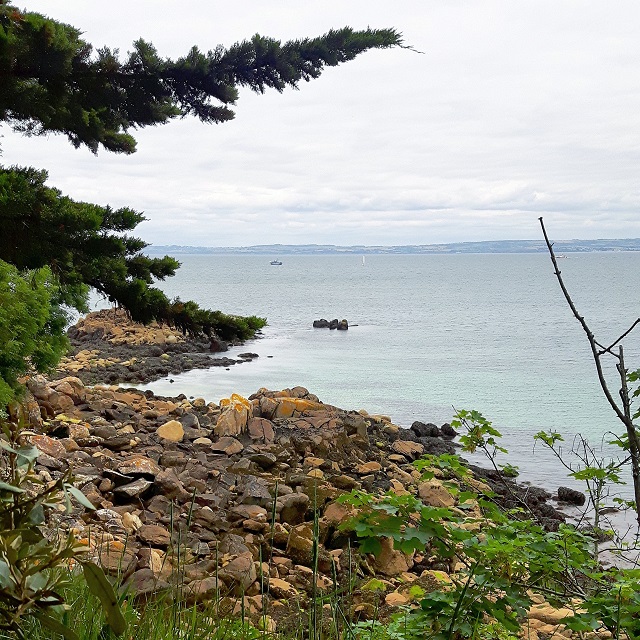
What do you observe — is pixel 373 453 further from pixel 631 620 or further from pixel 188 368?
pixel 188 368

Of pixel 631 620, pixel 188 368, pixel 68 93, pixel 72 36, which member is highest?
pixel 72 36

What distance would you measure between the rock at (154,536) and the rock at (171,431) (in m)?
3.85

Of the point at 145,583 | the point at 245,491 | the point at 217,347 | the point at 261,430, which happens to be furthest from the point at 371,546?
the point at 217,347

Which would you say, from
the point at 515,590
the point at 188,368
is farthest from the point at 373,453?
the point at 188,368

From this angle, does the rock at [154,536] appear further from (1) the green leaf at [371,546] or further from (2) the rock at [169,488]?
(1) the green leaf at [371,546]

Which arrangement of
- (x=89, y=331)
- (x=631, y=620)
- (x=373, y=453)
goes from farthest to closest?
1. (x=89, y=331)
2. (x=373, y=453)
3. (x=631, y=620)

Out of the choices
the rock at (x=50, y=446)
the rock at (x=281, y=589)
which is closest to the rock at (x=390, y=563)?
the rock at (x=281, y=589)

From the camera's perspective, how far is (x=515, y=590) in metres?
2.77

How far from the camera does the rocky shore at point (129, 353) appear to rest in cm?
1988

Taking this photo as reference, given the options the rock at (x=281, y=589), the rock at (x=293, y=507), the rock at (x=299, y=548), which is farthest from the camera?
the rock at (x=293, y=507)

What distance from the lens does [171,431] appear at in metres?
9.58

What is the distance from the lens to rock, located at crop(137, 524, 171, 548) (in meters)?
5.41

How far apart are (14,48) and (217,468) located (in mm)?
4607

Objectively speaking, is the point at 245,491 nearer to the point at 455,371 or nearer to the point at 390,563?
the point at 390,563
